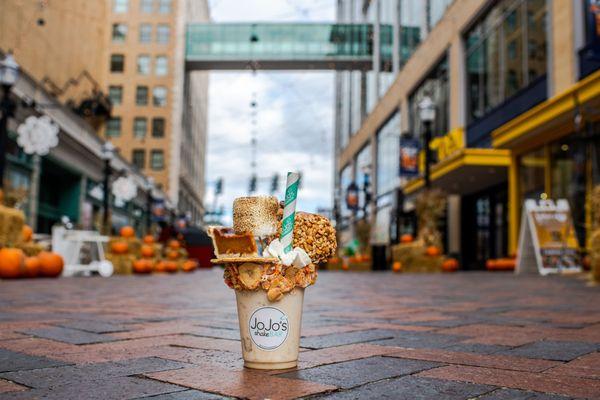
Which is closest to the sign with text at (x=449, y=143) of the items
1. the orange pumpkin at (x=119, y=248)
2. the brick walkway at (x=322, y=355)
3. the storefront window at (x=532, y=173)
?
the storefront window at (x=532, y=173)

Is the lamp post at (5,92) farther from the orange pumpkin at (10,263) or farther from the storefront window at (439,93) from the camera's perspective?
the storefront window at (439,93)

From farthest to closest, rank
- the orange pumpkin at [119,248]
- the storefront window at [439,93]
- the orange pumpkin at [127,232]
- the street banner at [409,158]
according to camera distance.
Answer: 1. the storefront window at [439,93]
2. the street banner at [409,158]
3. the orange pumpkin at [127,232]
4. the orange pumpkin at [119,248]

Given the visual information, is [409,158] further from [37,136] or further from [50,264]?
[50,264]

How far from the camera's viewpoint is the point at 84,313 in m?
4.30

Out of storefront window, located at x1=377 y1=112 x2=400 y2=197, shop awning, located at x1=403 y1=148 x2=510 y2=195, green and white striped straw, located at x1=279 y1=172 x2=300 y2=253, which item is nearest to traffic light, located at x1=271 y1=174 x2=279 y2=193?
storefront window, located at x1=377 y1=112 x2=400 y2=197

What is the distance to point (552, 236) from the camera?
1188 cm

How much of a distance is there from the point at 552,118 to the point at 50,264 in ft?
32.4

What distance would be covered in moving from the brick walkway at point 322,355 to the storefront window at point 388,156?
1060 inches

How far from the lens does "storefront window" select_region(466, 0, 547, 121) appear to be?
15.3 m

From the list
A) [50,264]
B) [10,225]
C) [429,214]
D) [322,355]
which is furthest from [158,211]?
[322,355]

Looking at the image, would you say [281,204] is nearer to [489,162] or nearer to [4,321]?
[4,321]

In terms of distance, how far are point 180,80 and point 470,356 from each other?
47.8m

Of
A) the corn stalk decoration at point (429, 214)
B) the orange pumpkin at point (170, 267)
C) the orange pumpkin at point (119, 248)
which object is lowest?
the orange pumpkin at point (170, 267)

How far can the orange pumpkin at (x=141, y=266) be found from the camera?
14.5 metres
